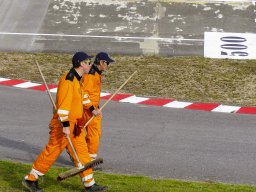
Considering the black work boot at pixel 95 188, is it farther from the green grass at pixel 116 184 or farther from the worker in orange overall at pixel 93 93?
the worker in orange overall at pixel 93 93

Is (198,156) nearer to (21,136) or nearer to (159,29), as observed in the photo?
(21,136)

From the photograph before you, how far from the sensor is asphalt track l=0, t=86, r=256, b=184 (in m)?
13.2

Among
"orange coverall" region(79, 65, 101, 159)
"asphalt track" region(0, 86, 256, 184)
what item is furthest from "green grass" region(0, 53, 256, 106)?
"orange coverall" region(79, 65, 101, 159)

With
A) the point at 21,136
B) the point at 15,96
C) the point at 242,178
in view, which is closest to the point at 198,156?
the point at 242,178

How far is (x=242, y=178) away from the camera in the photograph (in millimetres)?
12758

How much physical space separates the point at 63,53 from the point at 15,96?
4049 mm

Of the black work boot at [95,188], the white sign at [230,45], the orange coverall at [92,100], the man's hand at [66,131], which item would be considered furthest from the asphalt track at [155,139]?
the white sign at [230,45]

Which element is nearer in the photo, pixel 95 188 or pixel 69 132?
pixel 69 132

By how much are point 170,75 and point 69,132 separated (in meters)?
9.06

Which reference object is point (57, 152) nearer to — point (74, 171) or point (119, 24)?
point (74, 171)

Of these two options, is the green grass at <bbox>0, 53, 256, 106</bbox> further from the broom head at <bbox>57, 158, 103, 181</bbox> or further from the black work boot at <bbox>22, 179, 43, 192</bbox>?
the black work boot at <bbox>22, 179, 43, 192</bbox>

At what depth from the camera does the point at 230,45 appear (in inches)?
870

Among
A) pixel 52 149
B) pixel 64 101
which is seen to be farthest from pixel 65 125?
pixel 52 149

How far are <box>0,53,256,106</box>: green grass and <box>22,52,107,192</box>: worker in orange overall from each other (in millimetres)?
7193
